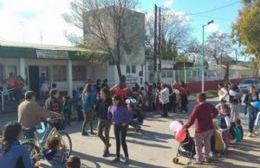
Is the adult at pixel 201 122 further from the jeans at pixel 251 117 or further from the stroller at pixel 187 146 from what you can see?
the jeans at pixel 251 117

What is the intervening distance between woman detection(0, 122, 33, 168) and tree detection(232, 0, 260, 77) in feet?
99.7

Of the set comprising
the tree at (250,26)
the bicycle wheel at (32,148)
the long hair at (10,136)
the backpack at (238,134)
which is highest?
the tree at (250,26)

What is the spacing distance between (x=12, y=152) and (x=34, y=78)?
86.8 feet

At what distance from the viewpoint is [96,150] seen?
12.8 metres

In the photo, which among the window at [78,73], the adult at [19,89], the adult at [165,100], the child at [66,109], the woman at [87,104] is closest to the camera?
the woman at [87,104]

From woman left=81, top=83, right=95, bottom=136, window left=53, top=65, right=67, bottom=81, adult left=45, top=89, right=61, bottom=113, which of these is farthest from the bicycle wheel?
window left=53, top=65, right=67, bottom=81

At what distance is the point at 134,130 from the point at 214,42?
65.1m

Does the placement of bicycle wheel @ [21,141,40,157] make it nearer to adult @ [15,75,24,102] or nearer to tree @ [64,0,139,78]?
adult @ [15,75,24,102]

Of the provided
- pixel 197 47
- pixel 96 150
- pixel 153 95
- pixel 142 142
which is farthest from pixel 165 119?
pixel 197 47

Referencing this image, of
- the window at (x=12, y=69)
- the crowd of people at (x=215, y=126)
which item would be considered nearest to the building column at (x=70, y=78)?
the window at (x=12, y=69)

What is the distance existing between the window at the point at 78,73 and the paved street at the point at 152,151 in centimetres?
1934

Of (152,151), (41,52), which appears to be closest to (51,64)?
(41,52)

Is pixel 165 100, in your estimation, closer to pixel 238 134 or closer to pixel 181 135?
pixel 238 134

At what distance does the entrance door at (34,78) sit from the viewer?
31.1 meters
